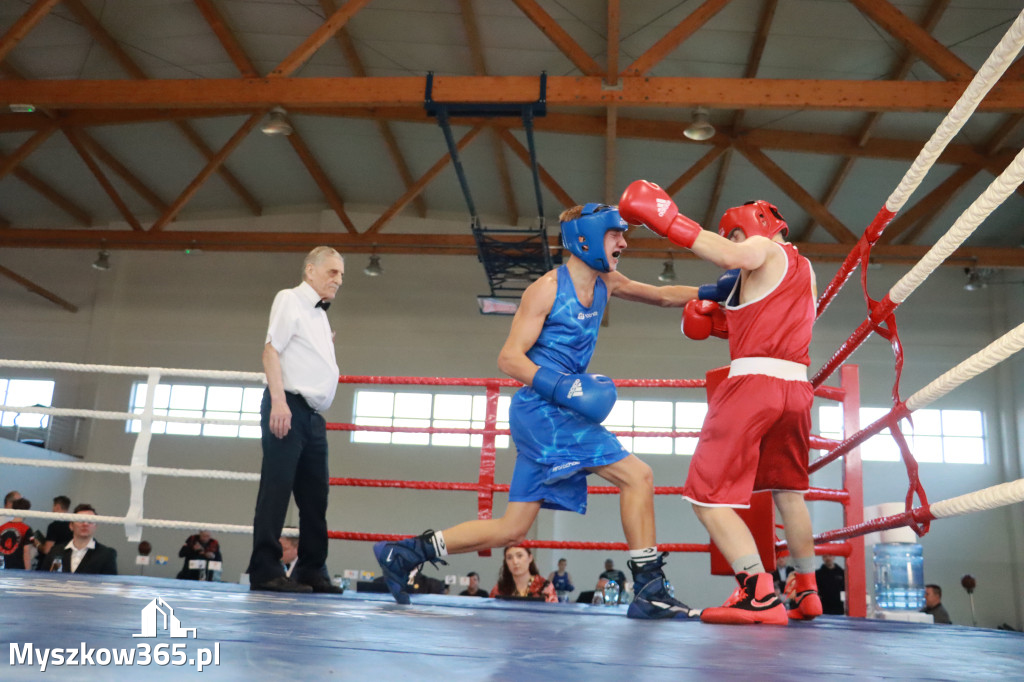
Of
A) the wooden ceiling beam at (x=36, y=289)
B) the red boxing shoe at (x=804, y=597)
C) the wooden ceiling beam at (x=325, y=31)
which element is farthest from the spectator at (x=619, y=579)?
the wooden ceiling beam at (x=36, y=289)

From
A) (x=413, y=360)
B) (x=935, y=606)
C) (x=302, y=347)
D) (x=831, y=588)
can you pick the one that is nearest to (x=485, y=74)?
(x=413, y=360)

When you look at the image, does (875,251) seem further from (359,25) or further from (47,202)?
(47,202)

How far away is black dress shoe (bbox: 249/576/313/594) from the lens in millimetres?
2816

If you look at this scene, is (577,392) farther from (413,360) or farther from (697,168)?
(413,360)

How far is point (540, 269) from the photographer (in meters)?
9.94

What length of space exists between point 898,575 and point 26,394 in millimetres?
12333

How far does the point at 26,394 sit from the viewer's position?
13.1 metres

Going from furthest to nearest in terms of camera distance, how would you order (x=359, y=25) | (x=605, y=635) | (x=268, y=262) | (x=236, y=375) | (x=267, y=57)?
1. (x=268, y=262)
2. (x=267, y=57)
3. (x=359, y=25)
4. (x=236, y=375)
5. (x=605, y=635)

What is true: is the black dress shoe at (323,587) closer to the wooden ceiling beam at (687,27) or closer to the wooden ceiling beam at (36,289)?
the wooden ceiling beam at (687,27)

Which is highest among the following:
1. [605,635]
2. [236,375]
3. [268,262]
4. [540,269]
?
[268,262]

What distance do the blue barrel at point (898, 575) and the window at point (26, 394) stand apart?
11831 millimetres

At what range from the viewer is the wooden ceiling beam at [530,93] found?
6461 mm

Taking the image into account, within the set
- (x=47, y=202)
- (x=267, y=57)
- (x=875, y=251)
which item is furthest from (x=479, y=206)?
(x=47, y=202)

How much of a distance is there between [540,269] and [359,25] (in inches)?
130
